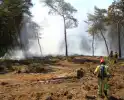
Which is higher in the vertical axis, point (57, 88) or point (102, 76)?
point (102, 76)

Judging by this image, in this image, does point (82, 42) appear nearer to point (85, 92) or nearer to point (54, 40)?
point (54, 40)

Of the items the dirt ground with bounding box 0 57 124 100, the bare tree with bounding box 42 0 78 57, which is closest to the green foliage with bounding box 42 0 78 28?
the bare tree with bounding box 42 0 78 57

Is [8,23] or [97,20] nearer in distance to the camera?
[8,23]

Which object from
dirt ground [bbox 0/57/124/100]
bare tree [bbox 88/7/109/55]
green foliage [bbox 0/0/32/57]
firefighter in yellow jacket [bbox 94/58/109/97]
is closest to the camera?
firefighter in yellow jacket [bbox 94/58/109/97]

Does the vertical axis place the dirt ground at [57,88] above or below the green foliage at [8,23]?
below

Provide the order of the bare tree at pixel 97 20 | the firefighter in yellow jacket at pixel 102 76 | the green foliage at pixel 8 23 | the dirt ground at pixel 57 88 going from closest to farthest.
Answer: the firefighter in yellow jacket at pixel 102 76 < the dirt ground at pixel 57 88 < the green foliage at pixel 8 23 < the bare tree at pixel 97 20

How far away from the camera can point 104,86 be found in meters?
16.0

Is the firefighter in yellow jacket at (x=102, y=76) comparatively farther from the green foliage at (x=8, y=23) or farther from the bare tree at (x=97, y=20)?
the bare tree at (x=97, y=20)

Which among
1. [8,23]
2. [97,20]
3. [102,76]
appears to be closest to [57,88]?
[102,76]

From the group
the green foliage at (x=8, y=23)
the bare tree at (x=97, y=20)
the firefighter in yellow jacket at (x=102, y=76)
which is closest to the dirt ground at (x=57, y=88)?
the firefighter in yellow jacket at (x=102, y=76)

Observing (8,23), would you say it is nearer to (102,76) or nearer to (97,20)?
(97,20)

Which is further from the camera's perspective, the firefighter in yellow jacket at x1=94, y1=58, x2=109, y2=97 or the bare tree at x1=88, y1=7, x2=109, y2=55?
the bare tree at x1=88, y1=7, x2=109, y2=55

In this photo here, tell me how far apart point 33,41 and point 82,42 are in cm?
2664

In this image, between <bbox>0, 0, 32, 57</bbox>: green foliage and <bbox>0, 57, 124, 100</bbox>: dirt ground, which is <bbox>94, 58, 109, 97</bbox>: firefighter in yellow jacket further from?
<bbox>0, 0, 32, 57</bbox>: green foliage
